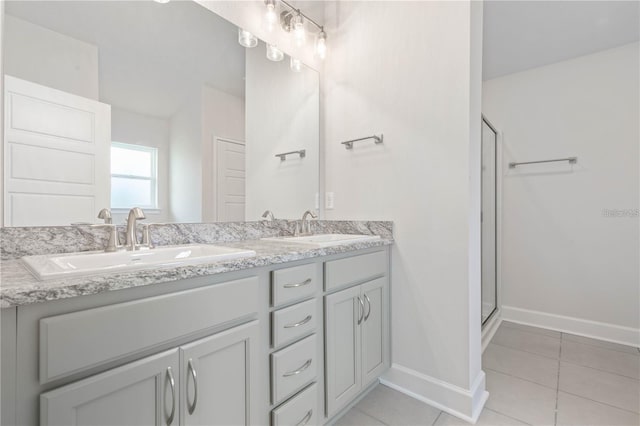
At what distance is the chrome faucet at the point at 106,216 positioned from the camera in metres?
1.15

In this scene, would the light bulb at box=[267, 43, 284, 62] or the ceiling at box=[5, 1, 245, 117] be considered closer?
the ceiling at box=[5, 1, 245, 117]

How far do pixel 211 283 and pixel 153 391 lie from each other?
30cm

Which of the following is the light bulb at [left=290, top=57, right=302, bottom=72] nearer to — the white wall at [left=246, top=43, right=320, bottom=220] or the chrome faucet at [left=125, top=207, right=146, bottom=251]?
the white wall at [left=246, top=43, right=320, bottom=220]

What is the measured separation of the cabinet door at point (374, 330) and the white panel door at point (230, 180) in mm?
808

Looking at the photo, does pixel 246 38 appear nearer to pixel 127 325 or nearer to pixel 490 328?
pixel 127 325

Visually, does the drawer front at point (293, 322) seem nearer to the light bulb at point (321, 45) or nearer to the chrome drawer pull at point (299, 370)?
the chrome drawer pull at point (299, 370)

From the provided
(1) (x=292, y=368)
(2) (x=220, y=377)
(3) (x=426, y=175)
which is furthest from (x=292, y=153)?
(2) (x=220, y=377)

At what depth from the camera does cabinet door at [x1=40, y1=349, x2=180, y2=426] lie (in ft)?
2.10

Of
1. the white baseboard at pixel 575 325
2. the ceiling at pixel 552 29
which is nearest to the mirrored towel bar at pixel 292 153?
the ceiling at pixel 552 29

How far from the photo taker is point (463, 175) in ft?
4.96

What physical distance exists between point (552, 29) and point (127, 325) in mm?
3117

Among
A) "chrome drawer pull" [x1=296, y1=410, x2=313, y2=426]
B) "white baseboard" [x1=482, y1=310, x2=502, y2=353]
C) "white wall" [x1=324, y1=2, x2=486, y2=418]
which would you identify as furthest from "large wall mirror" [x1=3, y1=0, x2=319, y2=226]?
"white baseboard" [x1=482, y1=310, x2=502, y2=353]

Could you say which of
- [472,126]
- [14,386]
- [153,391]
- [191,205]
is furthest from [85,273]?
[472,126]

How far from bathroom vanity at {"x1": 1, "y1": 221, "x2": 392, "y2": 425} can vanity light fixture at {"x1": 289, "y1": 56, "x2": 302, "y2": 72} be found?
1311 millimetres
